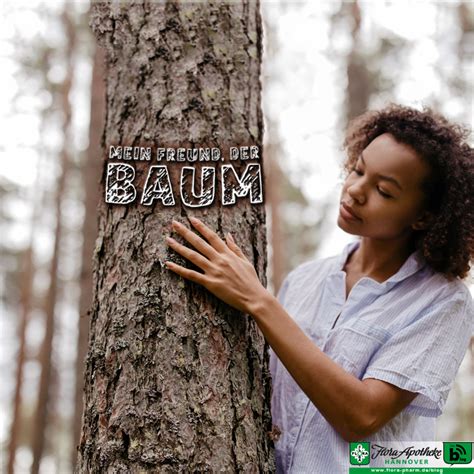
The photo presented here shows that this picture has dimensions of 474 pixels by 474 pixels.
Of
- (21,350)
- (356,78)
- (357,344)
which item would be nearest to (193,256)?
(357,344)

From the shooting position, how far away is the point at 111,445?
1625 mm

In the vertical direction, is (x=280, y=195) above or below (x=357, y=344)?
above

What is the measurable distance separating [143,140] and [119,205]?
0.21 metres

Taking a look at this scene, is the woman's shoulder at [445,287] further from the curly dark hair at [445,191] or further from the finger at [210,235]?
the finger at [210,235]

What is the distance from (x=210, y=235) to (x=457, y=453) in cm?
122

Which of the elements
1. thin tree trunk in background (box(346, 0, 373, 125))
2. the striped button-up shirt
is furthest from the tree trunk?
the striped button-up shirt

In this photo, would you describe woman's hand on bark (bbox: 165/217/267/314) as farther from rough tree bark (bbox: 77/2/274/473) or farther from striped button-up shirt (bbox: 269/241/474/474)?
striped button-up shirt (bbox: 269/241/474/474)

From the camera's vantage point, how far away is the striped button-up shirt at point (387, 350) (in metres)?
1.80

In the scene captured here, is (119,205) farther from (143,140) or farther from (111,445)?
(111,445)

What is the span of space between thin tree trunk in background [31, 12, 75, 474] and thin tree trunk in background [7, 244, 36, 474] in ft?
3.57

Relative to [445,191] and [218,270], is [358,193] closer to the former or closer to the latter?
[445,191]

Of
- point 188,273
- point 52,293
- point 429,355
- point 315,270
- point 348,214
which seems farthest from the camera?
point 52,293

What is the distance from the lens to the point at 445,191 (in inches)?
82.0

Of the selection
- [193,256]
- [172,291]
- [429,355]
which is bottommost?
[429,355]
